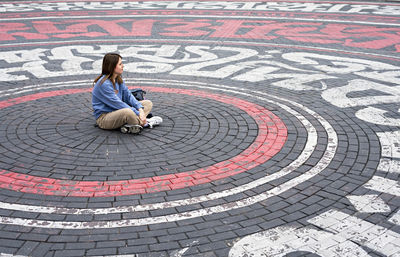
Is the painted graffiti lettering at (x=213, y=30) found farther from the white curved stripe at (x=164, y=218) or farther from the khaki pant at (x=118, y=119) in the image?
the white curved stripe at (x=164, y=218)

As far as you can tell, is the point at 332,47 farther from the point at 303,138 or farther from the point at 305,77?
the point at 303,138

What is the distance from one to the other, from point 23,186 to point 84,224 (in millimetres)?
1329

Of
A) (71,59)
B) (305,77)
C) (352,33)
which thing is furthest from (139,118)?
(352,33)

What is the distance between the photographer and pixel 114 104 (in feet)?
26.0

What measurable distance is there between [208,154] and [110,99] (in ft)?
6.35

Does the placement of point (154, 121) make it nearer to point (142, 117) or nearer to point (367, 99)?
point (142, 117)

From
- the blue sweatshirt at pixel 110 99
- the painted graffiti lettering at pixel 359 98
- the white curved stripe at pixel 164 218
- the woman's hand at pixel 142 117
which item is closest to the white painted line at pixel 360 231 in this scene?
the white curved stripe at pixel 164 218

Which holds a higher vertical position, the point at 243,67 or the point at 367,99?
the point at 243,67

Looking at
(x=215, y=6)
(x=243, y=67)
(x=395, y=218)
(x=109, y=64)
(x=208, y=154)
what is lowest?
(x=395, y=218)

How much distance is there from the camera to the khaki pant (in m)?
7.86

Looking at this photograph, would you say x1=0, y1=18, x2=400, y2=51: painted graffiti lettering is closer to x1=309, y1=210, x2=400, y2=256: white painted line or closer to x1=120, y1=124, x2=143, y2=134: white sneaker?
Answer: x1=120, y1=124, x2=143, y2=134: white sneaker

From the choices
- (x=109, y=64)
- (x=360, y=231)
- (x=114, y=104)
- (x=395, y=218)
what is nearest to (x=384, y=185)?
(x=395, y=218)

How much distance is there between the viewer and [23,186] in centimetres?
618

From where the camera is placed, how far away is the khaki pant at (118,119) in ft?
25.8
